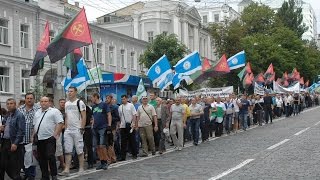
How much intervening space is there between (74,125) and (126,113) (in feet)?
10.6

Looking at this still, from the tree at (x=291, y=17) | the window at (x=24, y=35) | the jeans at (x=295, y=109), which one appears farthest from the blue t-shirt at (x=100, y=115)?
the tree at (x=291, y=17)

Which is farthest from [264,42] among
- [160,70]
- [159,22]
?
[160,70]

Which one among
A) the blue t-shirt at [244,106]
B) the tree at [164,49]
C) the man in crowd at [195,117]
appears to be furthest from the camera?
the tree at [164,49]

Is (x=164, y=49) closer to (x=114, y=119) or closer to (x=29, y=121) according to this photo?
(x=114, y=119)

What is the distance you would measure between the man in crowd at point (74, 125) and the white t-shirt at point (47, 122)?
0.95 m

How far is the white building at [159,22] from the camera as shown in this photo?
59906 millimetres

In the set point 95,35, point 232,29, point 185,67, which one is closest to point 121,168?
point 185,67

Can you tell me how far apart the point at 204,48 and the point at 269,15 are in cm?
897

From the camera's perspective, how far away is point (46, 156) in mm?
11477

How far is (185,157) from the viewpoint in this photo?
51.4 ft

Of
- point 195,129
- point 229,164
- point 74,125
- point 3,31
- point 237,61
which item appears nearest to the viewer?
point 74,125

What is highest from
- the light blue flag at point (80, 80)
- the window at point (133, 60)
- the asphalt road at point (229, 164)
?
the window at point (133, 60)

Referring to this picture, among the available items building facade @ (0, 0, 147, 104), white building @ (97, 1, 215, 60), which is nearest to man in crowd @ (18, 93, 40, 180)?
building facade @ (0, 0, 147, 104)

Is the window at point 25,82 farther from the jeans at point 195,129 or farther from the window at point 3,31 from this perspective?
the jeans at point 195,129
